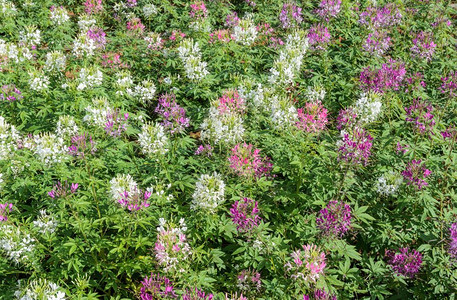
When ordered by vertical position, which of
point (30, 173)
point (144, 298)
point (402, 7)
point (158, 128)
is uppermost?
point (402, 7)

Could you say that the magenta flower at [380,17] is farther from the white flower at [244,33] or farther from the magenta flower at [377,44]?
the white flower at [244,33]

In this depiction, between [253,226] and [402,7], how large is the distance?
284 inches

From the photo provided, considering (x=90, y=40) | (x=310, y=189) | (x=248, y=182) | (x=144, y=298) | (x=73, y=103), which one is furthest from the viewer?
(x=90, y=40)

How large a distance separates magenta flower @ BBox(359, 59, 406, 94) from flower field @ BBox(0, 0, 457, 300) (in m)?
0.03

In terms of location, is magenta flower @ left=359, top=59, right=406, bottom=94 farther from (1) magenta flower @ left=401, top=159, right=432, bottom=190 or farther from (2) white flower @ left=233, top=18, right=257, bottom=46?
(2) white flower @ left=233, top=18, right=257, bottom=46

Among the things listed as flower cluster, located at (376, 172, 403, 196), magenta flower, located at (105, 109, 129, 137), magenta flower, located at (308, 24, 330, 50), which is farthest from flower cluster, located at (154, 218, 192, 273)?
magenta flower, located at (308, 24, 330, 50)

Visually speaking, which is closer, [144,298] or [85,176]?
[144,298]

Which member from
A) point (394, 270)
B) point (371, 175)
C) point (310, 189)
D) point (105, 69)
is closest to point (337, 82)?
point (371, 175)

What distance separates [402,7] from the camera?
8.94m

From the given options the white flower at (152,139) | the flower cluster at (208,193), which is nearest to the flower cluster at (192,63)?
the white flower at (152,139)

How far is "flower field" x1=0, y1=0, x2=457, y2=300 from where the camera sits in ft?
14.5

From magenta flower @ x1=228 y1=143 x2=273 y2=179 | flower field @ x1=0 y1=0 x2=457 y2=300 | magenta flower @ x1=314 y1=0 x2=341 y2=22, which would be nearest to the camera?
flower field @ x1=0 y1=0 x2=457 y2=300

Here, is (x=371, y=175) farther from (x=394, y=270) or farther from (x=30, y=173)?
(x=30, y=173)

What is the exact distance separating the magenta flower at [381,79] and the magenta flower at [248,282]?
139 inches
